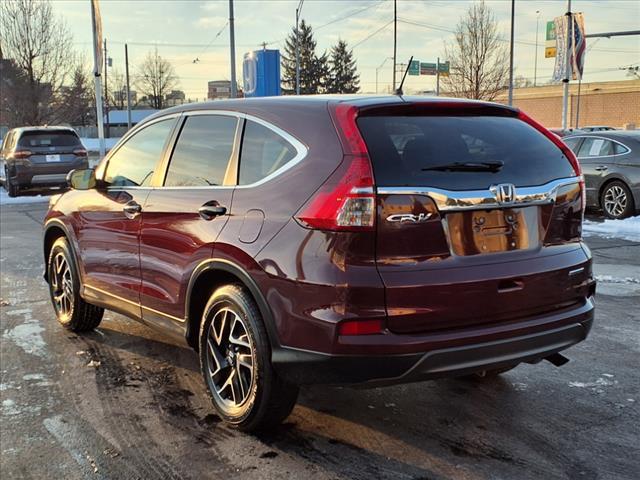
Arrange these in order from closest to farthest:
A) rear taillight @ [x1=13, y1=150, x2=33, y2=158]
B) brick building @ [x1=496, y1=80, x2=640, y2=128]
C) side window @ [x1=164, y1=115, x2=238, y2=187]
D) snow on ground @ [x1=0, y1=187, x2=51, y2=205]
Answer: side window @ [x1=164, y1=115, x2=238, y2=187]
rear taillight @ [x1=13, y1=150, x2=33, y2=158]
snow on ground @ [x1=0, y1=187, x2=51, y2=205]
brick building @ [x1=496, y1=80, x2=640, y2=128]

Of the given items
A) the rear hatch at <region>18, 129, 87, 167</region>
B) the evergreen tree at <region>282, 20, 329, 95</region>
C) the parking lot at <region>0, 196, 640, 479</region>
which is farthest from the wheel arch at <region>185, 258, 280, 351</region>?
the evergreen tree at <region>282, 20, 329, 95</region>

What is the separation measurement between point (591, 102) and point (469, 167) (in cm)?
6875

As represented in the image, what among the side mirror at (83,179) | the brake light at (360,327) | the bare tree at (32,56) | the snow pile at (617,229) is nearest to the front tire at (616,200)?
the snow pile at (617,229)

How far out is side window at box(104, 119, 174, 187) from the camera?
14.1ft

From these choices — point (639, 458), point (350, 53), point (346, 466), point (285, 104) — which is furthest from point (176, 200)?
point (350, 53)

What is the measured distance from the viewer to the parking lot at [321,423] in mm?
3072

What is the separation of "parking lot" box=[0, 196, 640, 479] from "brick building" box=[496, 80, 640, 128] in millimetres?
58407

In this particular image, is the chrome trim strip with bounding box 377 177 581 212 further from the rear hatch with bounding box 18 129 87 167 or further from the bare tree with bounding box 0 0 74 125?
the bare tree with bounding box 0 0 74 125

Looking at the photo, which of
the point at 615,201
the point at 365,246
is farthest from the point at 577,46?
the point at 365,246

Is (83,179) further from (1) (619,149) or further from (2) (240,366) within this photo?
(1) (619,149)

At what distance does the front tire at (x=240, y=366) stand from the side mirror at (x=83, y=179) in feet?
6.11

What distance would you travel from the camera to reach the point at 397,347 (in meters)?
2.80

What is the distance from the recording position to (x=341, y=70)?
77.4 metres

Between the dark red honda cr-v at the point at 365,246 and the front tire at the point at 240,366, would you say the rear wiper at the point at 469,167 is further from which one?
the front tire at the point at 240,366
